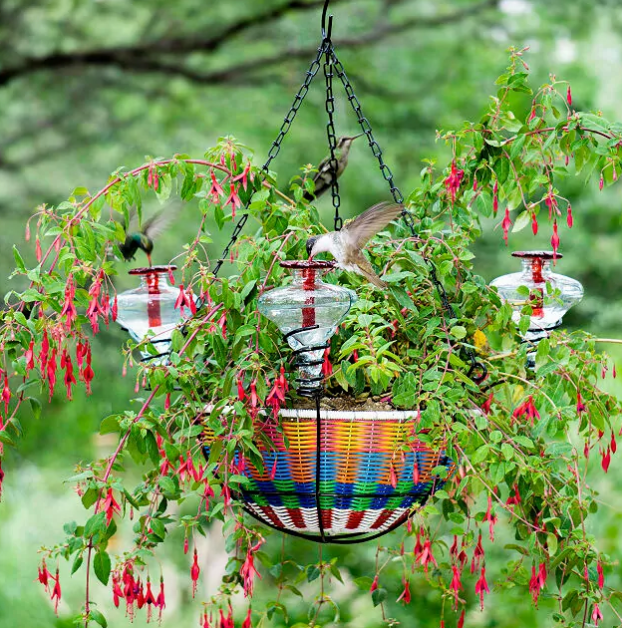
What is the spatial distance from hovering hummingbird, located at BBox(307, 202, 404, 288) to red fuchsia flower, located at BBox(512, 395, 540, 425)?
0.89 feet

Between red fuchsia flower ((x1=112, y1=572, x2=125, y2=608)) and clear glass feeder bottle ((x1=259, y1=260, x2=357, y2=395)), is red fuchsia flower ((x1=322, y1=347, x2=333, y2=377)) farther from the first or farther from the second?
red fuchsia flower ((x1=112, y1=572, x2=125, y2=608))

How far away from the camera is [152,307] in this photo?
1380 mm

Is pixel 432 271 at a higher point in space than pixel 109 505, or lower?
higher

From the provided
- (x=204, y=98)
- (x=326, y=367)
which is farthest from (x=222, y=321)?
(x=204, y=98)

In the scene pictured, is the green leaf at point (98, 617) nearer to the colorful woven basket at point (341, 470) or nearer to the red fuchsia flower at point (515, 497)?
the colorful woven basket at point (341, 470)

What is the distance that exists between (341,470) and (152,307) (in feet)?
1.36

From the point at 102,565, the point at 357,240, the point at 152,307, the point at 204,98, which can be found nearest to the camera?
the point at 102,565

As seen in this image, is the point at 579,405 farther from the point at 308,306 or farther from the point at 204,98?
the point at 204,98

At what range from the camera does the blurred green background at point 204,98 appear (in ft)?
11.8

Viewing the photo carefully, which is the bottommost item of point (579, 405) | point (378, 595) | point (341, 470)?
Result: point (378, 595)

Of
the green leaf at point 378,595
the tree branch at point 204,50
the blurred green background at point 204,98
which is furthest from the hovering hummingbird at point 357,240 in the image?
the tree branch at point 204,50

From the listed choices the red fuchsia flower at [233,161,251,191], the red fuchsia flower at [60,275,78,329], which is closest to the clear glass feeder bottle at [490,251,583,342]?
the red fuchsia flower at [233,161,251,191]

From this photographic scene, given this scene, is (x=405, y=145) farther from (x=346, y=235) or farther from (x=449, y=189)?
(x=346, y=235)

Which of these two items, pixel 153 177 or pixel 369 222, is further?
pixel 153 177
